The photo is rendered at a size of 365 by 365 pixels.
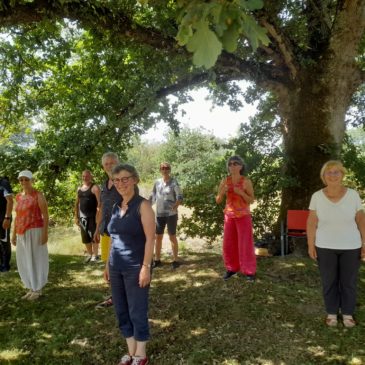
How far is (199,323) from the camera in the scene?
4531 mm

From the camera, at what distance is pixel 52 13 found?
5.21 m

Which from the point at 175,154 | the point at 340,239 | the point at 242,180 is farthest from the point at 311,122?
the point at 175,154

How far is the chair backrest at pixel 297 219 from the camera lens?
6.80 m

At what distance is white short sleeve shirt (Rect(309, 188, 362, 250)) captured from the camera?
159 inches

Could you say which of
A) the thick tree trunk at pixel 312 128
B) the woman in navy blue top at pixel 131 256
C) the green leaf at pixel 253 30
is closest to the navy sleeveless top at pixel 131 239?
the woman in navy blue top at pixel 131 256

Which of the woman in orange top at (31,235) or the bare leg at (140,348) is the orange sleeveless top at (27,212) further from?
the bare leg at (140,348)

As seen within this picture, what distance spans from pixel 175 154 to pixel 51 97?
70.3 feet

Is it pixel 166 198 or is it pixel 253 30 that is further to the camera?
pixel 166 198

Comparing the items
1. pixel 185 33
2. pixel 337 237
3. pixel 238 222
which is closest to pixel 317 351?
pixel 337 237

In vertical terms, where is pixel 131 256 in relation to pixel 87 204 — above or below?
below

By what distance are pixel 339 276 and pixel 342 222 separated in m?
0.66

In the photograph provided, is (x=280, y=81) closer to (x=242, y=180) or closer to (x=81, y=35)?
(x=242, y=180)

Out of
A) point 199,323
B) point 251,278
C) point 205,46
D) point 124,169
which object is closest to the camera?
point 205,46

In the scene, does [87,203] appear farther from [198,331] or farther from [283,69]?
[283,69]
